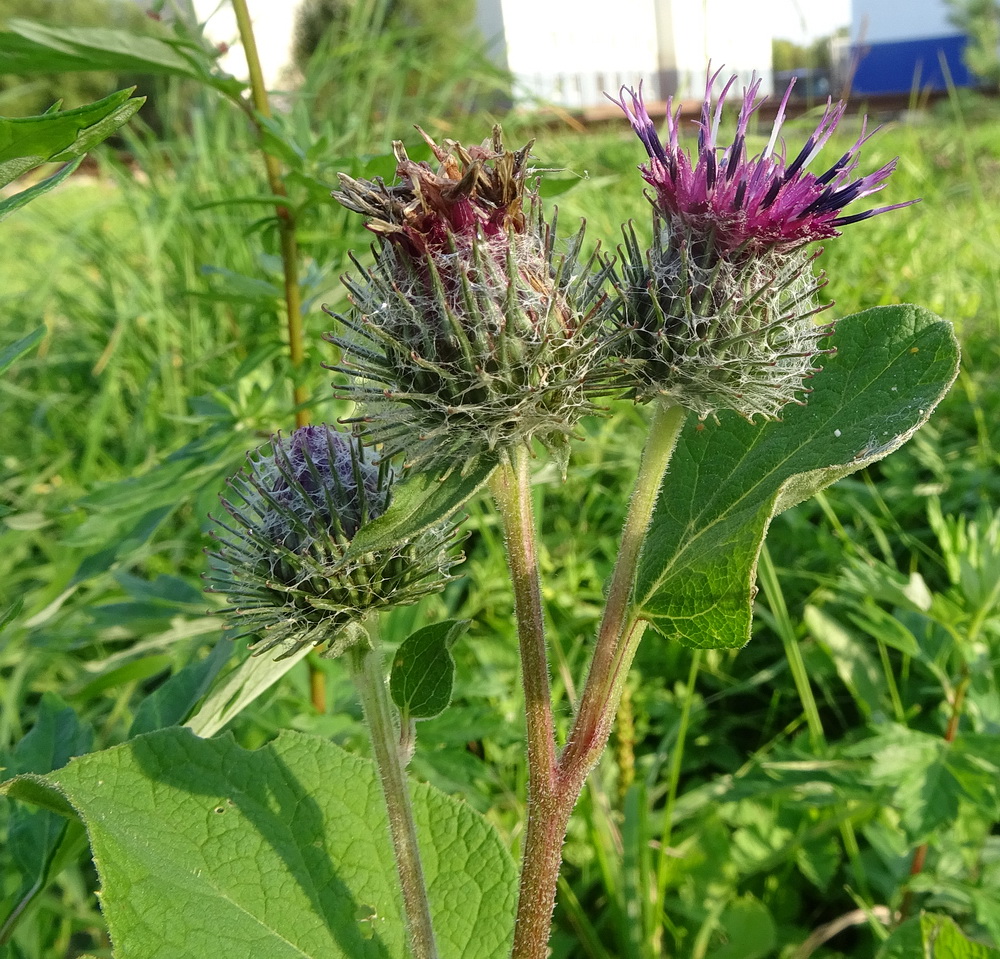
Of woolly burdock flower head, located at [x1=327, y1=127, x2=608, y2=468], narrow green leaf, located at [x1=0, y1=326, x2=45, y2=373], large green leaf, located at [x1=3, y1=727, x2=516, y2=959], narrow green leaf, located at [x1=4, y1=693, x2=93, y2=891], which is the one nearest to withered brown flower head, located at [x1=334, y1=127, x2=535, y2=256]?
woolly burdock flower head, located at [x1=327, y1=127, x2=608, y2=468]

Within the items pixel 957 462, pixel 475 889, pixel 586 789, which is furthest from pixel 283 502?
pixel 957 462

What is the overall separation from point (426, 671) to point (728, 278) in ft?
2.44

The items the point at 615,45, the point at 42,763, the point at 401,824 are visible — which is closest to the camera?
the point at 401,824

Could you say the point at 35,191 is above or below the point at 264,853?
above

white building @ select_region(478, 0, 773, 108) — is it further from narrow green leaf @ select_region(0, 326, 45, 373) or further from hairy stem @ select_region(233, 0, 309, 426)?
narrow green leaf @ select_region(0, 326, 45, 373)

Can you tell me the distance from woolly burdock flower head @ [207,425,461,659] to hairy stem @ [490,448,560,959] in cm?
18

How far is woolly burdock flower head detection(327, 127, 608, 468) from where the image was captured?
3.84ft

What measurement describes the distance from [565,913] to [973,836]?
3.77ft

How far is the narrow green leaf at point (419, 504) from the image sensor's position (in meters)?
1.06

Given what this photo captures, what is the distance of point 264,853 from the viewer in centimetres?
137

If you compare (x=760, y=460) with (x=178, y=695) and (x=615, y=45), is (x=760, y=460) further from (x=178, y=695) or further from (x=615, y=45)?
(x=615, y=45)

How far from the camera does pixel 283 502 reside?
56.4 inches

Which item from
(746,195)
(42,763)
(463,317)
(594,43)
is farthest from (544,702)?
(594,43)

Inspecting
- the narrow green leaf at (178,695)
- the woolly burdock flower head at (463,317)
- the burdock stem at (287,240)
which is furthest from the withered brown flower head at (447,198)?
the burdock stem at (287,240)
